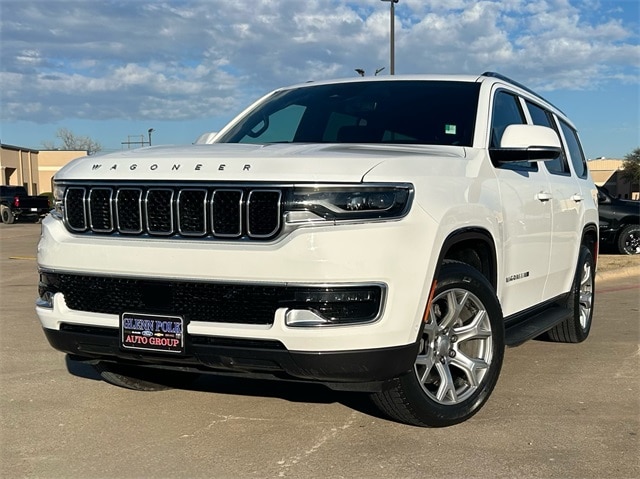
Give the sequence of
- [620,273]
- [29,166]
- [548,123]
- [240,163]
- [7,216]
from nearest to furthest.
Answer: [240,163] → [548,123] → [620,273] → [7,216] → [29,166]

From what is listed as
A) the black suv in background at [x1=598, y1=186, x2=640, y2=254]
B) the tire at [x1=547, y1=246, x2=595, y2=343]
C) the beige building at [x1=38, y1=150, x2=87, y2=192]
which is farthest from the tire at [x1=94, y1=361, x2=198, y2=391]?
the beige building at [x1=38, y1=150, x2=87, y2=192]

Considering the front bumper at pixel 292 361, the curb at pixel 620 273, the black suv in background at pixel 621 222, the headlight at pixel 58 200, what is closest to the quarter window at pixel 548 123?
the front bumper at pixel 292 361

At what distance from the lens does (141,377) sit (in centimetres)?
455

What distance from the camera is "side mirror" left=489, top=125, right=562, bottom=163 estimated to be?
4.41 m

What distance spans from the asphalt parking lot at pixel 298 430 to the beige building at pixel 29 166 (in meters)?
51.5

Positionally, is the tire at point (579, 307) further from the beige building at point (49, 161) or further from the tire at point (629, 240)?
the beige building at point (49, 161)

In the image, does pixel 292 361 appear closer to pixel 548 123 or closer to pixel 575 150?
pixel 548 123

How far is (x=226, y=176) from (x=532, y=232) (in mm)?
2412

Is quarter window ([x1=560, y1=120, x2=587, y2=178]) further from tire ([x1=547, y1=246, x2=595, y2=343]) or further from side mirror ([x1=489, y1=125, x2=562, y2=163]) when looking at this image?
side mirror ([x1=489, y1=125, x2=562, y2=163])

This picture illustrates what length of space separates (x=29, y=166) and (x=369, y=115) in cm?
6409

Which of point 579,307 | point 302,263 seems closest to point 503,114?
point 579,307

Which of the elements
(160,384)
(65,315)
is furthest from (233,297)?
(160,384)

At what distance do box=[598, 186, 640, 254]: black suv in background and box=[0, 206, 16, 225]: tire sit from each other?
24991 millimetres

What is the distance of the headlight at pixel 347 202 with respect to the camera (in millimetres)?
3309
